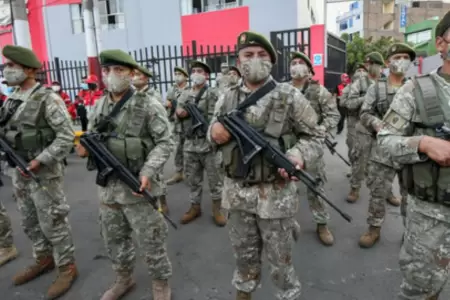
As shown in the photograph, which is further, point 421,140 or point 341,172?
point 341,172

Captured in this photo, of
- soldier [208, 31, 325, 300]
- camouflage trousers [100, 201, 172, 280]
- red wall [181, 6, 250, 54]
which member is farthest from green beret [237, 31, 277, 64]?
red wall [181, 6, 250, 54]

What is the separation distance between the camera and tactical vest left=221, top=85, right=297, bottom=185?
2201 millimetres

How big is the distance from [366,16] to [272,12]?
47.4m

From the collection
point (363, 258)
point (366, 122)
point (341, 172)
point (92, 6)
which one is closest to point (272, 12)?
point (92, 6)

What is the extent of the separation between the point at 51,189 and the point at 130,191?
3.03ft

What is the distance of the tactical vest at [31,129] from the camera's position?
9.54 ft

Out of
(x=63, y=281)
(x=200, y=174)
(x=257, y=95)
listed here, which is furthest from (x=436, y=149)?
(x=200, y=174)

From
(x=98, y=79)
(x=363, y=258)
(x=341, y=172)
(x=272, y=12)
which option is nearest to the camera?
(x=363, y=258)

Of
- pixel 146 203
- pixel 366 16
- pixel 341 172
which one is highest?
pixel 366 16

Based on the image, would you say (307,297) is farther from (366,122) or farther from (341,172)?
(341,172)

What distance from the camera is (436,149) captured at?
1.71 meters

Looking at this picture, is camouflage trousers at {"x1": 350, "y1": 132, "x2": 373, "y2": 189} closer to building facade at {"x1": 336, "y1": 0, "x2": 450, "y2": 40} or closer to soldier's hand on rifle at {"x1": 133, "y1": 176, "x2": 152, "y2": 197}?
soldier's hand on rifle at {"x1": 133, "y1": 176, "x2": 152, "y2": 197}

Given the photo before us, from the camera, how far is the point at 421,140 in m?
1.78

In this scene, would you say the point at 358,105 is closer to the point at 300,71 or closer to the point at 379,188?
the point at 300,71
